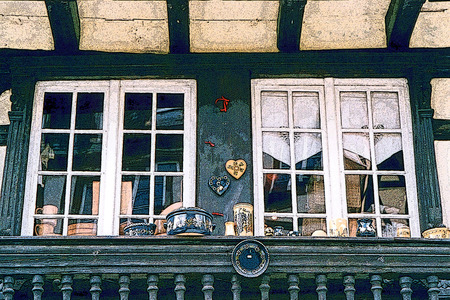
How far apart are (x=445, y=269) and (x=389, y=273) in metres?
0.46

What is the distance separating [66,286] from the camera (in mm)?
6617

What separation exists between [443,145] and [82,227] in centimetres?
353

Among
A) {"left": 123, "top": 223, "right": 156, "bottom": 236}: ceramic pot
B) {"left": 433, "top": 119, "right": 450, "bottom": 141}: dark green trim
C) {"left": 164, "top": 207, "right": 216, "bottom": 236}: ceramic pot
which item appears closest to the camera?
{"left": 164, "top": 207, "right": 216, "bottom": 236}: ceramic pot

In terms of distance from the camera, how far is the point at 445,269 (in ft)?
22.1

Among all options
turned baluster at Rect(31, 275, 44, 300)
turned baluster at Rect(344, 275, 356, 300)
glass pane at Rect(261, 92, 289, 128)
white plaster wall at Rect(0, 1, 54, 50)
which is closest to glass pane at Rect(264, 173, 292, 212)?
glass pane at Rect(261, 92, 289, 128)

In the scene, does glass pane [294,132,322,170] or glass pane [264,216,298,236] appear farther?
glass pane [294,132,322,170]

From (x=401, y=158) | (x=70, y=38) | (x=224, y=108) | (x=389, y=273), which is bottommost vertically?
(x=389, y=273)

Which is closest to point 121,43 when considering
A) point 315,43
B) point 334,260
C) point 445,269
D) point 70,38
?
point 70,38

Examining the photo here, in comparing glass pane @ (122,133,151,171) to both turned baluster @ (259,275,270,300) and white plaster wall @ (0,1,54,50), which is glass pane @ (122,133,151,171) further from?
turned baluster @ (259,275,270,300)

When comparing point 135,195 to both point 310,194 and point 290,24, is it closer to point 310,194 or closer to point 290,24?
point 310,194

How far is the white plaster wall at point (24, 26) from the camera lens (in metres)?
8.05

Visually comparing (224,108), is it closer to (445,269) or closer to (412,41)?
(412,41)

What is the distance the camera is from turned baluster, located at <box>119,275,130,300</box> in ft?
21.6

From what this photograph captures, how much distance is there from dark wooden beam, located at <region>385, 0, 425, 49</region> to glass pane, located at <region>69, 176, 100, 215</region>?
3183mm
